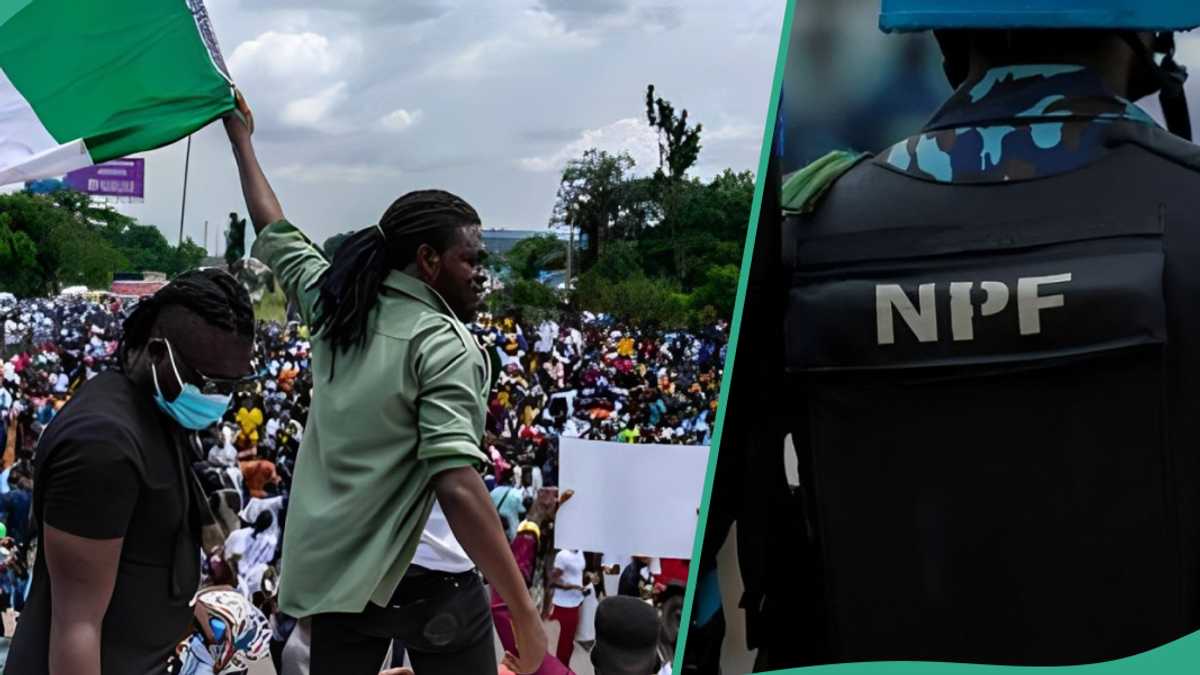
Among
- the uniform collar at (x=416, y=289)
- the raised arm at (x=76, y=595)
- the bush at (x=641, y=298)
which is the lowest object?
the raised arm at (x=76, y=595)

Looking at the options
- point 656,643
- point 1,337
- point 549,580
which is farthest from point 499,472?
point 1,337

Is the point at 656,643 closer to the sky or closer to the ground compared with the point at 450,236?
closer to the ground

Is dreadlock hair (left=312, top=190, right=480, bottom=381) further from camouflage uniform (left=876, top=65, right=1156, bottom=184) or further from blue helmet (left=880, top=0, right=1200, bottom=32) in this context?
blue helmet (left=880, top=0, right=1200, bottom=32)

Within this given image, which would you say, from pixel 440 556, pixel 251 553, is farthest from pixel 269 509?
pixel 440 556

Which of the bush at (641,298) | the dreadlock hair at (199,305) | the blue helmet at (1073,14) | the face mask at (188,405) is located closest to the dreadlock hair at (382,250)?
the dreadlock hair at (199,305)

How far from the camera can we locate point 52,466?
7.28 ft

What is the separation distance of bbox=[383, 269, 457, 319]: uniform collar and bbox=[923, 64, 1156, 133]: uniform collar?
3.44 feet

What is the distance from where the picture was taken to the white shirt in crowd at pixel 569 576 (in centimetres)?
673

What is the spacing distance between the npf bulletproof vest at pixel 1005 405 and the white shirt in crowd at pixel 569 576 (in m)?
4.33

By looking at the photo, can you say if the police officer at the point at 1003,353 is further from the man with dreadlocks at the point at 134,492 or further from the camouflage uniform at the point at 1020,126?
the man with dreadlocks at the point at 134,492

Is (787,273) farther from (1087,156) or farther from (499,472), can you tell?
(499,472)

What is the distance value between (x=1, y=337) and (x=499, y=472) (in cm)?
1245

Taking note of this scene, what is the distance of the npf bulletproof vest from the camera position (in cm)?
223

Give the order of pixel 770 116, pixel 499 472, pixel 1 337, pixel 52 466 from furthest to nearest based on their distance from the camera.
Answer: pixel 1 337 < pixel 499 472 < pixel 770 116 < pixel 52 466
